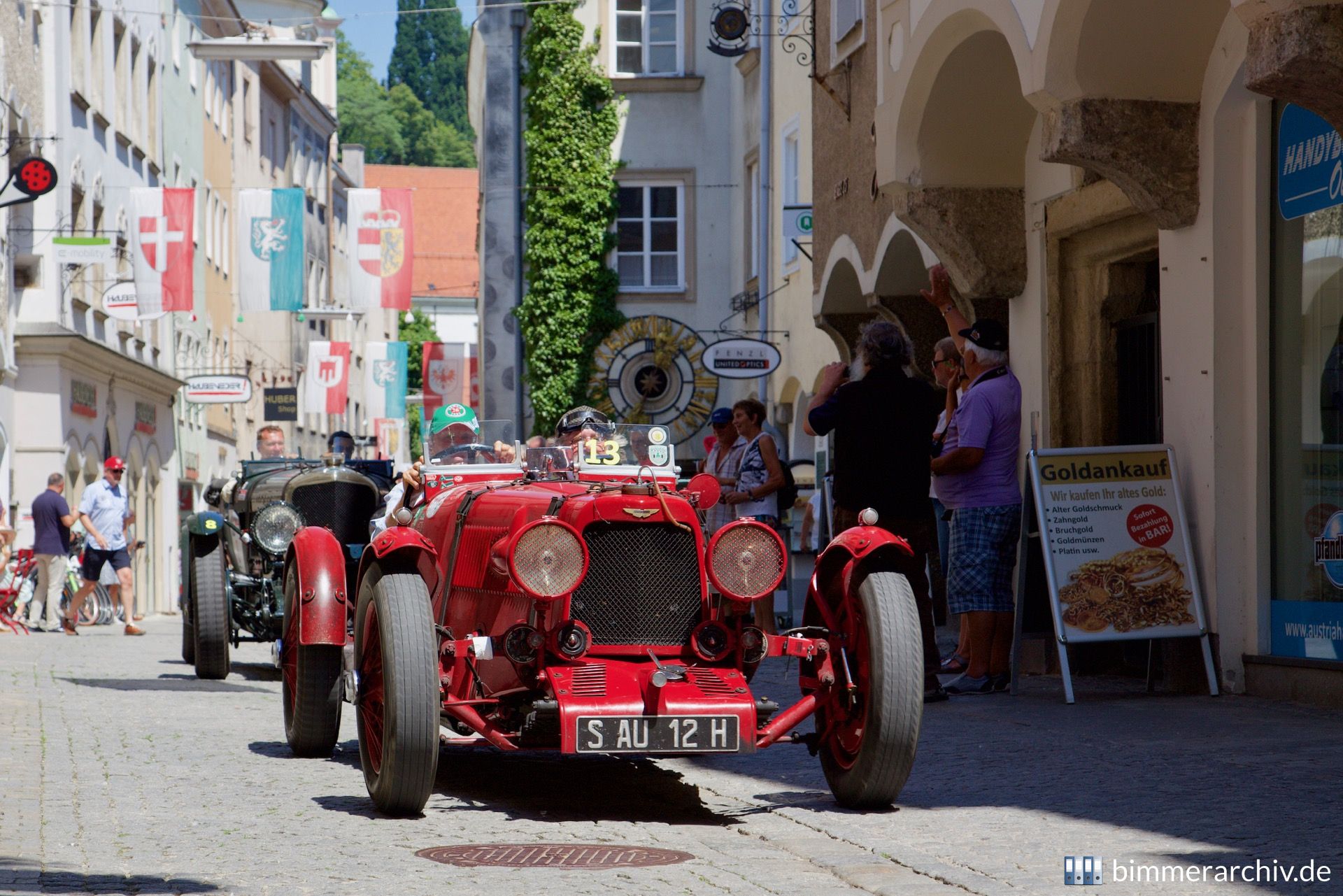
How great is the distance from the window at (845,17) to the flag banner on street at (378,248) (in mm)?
13556

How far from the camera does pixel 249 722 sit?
1032 centimetres

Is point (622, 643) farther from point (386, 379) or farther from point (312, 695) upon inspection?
point (386, 379)

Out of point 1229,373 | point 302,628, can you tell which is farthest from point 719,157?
point 302,628

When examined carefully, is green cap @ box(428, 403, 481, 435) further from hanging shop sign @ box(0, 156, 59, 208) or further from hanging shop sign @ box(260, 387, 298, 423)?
hanging shop sign @ box(260, 387, 298, 423)

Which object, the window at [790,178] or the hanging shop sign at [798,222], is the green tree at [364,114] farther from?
the hanging shop sign at [798,222]

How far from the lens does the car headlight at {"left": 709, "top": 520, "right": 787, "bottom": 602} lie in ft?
22.1

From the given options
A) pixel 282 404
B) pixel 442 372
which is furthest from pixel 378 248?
pixel 282 404

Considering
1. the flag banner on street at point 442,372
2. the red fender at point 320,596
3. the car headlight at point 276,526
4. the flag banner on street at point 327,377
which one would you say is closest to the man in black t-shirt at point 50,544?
the car headlight at point 276,526

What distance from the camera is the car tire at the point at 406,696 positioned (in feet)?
21.2

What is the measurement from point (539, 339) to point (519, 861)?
26200 millimetres

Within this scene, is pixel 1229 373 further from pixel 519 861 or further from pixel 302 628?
pixel 519 861

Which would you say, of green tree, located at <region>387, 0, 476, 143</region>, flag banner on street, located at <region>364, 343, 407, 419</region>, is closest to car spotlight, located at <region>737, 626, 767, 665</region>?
flag banner on street, located at <region>364, 343, 407, 419</region>

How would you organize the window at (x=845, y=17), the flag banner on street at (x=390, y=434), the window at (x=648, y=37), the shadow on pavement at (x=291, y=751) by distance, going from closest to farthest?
the shadow on pavement at (x=291, y=751), the window at (x=845, y=17), the window at (x=648, y=37), the flag banner on street at (x=390, y=434)

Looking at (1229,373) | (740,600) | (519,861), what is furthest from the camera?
(1229,373)
